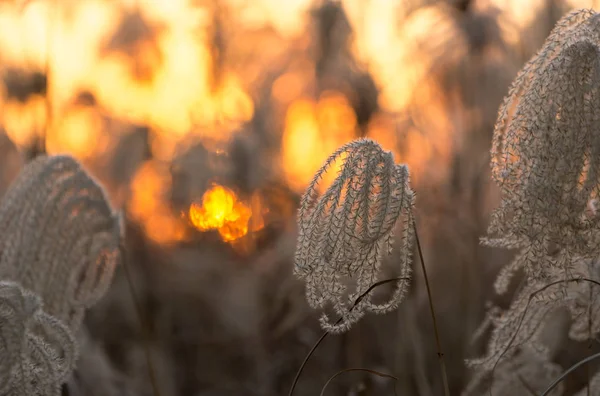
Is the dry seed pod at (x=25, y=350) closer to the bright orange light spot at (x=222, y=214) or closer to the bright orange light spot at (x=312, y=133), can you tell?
the bright orange light spot at (x=312, y=133)

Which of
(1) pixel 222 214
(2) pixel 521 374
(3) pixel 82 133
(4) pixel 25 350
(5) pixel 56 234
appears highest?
(3) pixel 82 133

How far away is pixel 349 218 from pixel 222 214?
15.3ft

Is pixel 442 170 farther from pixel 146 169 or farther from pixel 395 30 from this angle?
pixel 146 169

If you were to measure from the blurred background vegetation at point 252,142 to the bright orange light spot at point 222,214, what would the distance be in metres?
0.02

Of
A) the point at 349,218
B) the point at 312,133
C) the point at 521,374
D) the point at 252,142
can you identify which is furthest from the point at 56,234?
the point at 312,133

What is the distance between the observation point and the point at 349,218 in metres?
1.22

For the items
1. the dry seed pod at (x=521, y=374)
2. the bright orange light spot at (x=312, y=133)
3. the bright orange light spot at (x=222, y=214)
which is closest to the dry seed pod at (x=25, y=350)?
the dry seed pod at (x=521, y=374)

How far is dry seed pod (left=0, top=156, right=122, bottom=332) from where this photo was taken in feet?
5.93

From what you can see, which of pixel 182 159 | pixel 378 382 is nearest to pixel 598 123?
pixel 378 382

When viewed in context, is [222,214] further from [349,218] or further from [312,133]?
[349,218]

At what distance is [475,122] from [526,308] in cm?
327

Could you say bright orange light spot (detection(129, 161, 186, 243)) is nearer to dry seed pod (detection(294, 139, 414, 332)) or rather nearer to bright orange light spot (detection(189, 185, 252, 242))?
bright orange light spot (detection(189, 185, 252, 242))

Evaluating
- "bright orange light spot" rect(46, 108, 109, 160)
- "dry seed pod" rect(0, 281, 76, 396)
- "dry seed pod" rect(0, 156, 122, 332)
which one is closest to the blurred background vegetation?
"bright orange light spot" rect(46, 108, 109, 160)

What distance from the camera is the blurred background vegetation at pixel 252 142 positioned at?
13.8 feet
